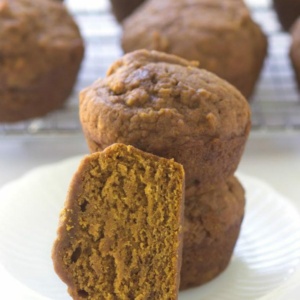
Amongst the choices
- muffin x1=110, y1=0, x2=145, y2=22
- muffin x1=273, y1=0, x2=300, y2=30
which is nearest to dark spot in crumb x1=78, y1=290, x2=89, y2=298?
muffin x1=110, y1=0, x2=145, y2=22

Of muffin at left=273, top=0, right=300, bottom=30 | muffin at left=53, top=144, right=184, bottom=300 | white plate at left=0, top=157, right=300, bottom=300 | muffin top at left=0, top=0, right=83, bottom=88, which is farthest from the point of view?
muffin at left=273, top=0, right=300, bottom=30

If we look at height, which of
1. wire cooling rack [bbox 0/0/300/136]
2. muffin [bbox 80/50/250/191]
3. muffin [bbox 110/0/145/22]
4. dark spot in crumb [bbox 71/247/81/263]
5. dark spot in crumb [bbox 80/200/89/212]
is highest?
muffin [bbox 80/50/250/191]

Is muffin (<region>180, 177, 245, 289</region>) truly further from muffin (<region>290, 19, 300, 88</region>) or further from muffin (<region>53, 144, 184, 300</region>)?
muffin (<region>290, 19, 300, 88</region>)

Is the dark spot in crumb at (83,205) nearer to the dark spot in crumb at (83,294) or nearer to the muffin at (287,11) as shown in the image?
the dark spot in crumb at (83,294)

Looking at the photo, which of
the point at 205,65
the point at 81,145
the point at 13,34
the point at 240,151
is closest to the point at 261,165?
the point at 205,65

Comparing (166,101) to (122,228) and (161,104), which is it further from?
(122,228)

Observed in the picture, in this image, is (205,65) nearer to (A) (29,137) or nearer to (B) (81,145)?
(B) (81,145)

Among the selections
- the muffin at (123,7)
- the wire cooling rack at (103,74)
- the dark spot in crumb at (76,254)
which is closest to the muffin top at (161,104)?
the dark spot in crumb at (76,254)
